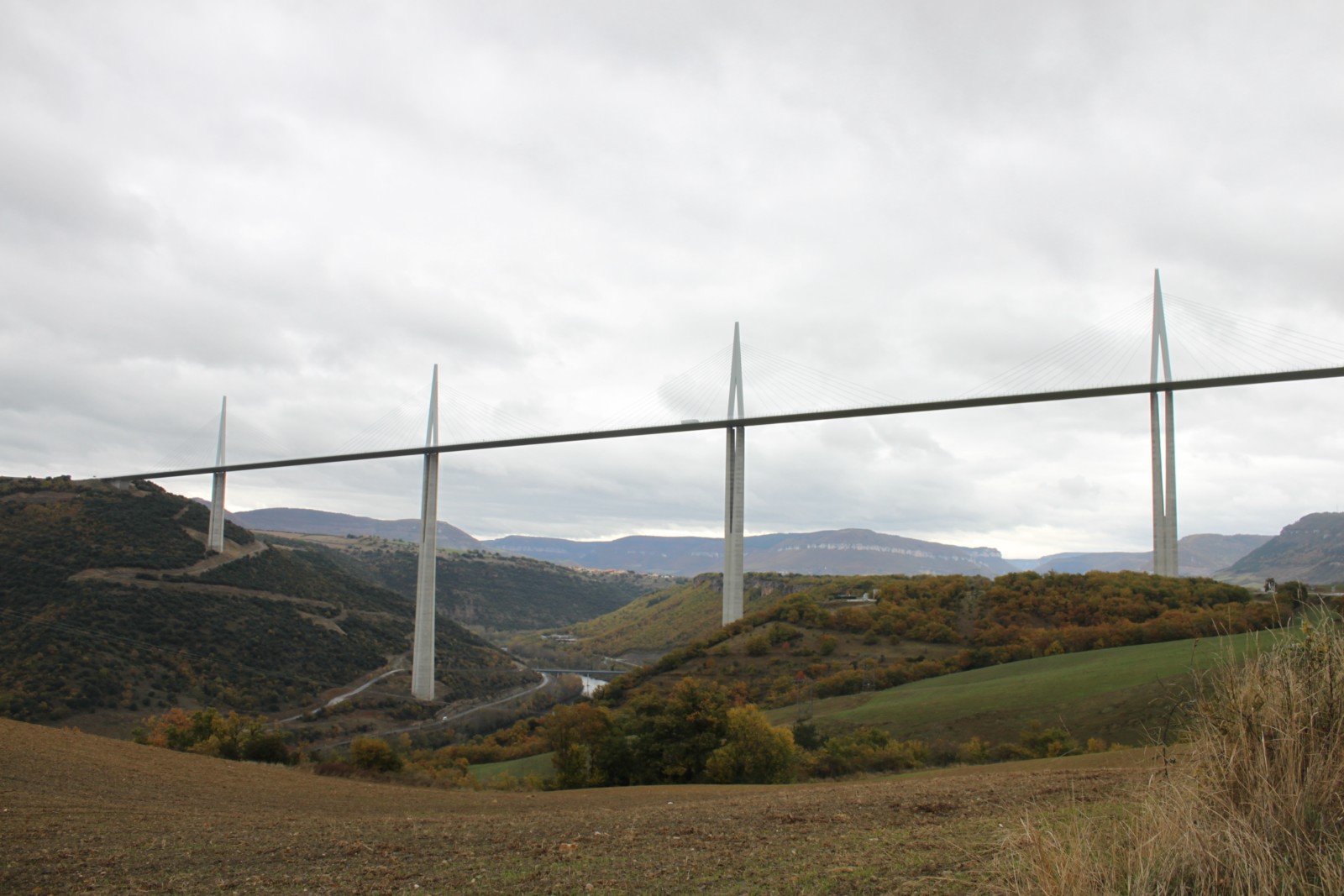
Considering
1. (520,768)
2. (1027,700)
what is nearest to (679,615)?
(520,768)

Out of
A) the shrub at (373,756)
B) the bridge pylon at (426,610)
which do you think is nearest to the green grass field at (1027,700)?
A: the shrub at (373,756)

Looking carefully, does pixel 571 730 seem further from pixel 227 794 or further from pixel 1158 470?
pixel 1158 470

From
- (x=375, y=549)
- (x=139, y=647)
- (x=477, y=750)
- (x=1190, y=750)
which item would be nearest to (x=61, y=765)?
(x=1190, y=750)

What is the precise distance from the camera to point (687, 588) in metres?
118

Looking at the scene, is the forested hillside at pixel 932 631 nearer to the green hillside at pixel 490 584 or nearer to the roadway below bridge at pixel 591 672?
the roadway below bridge at pixel 591 672

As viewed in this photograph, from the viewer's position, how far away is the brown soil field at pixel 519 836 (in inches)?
260

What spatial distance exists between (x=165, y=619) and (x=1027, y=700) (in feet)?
175

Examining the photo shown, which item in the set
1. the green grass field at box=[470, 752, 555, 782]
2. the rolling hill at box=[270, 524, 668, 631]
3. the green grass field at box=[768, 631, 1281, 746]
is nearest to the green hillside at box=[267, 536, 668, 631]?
the rolling hill at box=[270, 524, 668, 631]

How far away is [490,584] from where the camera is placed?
129500 mm

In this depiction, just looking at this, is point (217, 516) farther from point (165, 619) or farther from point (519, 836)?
point (519, 836)

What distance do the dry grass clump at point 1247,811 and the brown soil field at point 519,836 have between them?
0.40 m

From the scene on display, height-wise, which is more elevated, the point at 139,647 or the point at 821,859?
the point at 821,859

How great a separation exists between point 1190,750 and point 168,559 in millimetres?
73698

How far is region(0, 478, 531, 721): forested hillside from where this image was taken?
42.8 m
